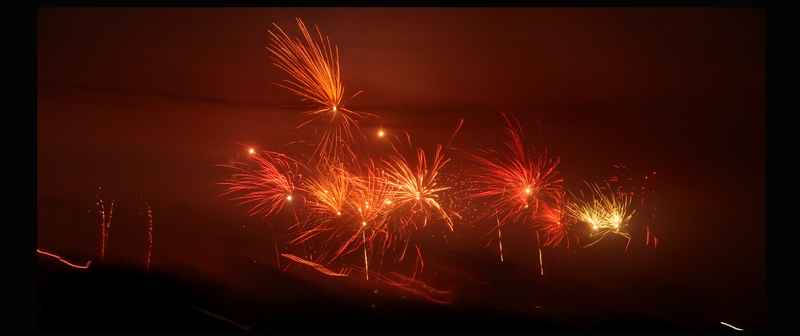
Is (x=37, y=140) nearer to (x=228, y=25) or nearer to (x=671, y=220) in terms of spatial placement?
(x=228, y=25)

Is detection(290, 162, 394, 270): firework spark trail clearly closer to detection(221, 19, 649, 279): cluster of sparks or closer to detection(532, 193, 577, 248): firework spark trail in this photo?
detection(221, 19, 649, 279): cluster of sparks

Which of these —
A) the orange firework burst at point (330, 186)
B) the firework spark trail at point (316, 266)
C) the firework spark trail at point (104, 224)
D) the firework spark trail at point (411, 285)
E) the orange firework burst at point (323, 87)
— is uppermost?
the orange firework burst at point (323, 87)

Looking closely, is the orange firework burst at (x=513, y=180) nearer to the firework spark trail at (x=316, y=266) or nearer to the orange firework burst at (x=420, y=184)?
the orange firework burst at (x=420, y=184)

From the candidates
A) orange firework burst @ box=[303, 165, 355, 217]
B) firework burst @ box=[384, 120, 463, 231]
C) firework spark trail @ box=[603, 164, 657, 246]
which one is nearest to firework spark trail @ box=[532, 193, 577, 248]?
firework spark trail @ box=[603, 164, 657, 246]

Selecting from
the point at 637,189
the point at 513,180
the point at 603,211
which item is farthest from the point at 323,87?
the point at 637,189

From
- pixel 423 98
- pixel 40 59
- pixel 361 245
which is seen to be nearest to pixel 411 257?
pixel 361 245

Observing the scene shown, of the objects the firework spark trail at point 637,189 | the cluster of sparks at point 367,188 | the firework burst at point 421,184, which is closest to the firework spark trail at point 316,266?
the cluster of sparks at point 367,188

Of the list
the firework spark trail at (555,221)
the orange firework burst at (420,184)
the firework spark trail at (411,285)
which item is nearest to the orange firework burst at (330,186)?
the orange firework burst at (420,184)

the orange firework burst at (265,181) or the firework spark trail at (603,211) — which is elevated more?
the orange firework burst at (265,181)
